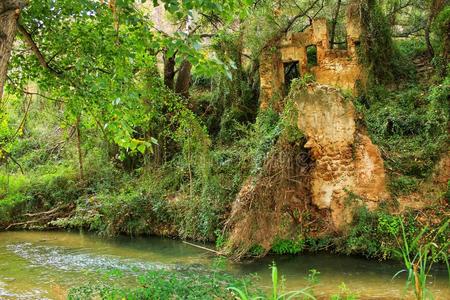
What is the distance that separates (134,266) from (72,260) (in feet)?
11.9

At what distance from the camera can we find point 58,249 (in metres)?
14.1

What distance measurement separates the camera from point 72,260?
1233 centimetres

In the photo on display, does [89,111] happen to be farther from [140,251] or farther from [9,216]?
[9,216]

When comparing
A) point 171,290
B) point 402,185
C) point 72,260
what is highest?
point 402,185

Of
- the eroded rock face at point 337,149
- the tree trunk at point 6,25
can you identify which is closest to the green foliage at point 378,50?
the eroded rock face at point 337,149

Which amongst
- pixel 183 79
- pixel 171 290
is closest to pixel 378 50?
pixel 183 79

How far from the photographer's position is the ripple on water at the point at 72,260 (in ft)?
37.0

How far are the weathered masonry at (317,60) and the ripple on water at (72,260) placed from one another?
7991mm

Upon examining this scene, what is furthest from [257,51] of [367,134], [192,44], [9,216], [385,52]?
[192,44]

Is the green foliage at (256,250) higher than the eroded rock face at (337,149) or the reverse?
the reverse

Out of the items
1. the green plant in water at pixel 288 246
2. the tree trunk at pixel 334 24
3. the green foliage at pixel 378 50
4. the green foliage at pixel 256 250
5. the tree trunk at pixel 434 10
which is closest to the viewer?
the green foliage at pixel 256 250

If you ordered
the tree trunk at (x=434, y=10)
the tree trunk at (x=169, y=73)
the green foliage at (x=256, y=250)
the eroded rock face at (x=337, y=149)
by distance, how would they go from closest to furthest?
1. the green foliage at (x=256, y=250)
2. the eroded rock face at (x=337, y=149)
3. the tree trunk at (x=434, y=10)
4. the tree trunk at (x=169, y=73)

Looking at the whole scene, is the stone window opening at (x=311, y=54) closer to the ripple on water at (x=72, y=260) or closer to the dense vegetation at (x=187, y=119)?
the dense vegetation at (x=187, y=119)

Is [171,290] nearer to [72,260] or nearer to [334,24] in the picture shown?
[72,260]
